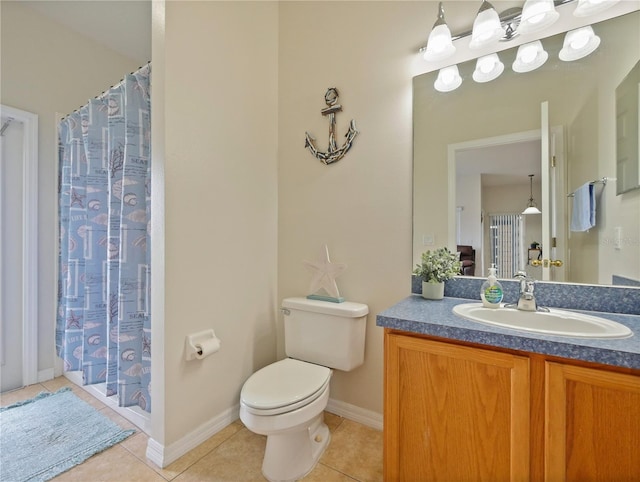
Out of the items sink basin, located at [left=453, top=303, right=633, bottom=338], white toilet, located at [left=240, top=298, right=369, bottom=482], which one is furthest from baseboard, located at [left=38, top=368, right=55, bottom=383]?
sink basin, located at [left=453, top=303, right=633, bottom=338]

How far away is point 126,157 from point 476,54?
181 cm

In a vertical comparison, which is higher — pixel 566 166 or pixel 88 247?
pixel 566 166

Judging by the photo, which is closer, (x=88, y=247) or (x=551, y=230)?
(x=551, y=230)

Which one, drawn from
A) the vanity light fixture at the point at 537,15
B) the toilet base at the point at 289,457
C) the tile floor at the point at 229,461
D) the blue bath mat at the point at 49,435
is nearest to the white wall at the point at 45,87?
the blue bath mat at the point at 49,435

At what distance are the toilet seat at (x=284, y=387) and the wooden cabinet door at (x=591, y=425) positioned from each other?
2.73 feet

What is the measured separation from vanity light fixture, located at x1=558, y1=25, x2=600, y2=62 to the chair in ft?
2.88

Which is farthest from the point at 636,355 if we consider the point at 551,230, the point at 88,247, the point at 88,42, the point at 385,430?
the point at 88,42

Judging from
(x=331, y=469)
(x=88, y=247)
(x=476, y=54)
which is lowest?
(x=331, y=469)

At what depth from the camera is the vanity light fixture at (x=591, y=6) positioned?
1.09m

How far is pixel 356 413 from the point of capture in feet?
5.52

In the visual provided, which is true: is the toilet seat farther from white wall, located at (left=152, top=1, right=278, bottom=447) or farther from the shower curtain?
the shower curtain

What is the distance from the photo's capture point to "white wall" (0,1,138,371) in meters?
1.95

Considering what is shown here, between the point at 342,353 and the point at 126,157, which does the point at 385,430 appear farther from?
the point at 126,157

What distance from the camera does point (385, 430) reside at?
1065 millimetres
